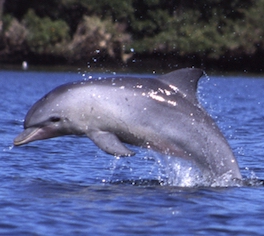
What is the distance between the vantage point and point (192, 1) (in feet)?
261

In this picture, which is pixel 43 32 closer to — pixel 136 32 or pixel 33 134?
pixel 136 32

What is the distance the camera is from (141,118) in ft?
41.5

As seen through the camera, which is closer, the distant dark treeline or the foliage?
the foliage

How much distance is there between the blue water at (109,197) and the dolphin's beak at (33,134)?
0.75 m

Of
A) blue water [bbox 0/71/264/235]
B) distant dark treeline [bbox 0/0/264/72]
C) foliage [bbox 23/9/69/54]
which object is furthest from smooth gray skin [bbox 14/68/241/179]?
foliage [bbox 23/9/69/54]

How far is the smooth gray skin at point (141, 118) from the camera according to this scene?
12.6 metres

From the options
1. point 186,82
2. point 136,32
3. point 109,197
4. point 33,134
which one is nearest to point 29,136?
point 33,134

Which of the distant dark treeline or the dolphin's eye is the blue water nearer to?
the dolphin's eye

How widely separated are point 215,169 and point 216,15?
67.3 metres

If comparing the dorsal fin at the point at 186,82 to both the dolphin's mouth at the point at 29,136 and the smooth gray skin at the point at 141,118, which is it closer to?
the smooth gray skin at the point at 141,118

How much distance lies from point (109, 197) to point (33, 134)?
1.67 m

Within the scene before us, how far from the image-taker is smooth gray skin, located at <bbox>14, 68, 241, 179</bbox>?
1265 cm

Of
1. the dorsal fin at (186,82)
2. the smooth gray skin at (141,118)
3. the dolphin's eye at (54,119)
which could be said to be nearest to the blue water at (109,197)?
the smooth gray skin at (141,118)

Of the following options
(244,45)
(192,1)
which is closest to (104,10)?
(192,1)
